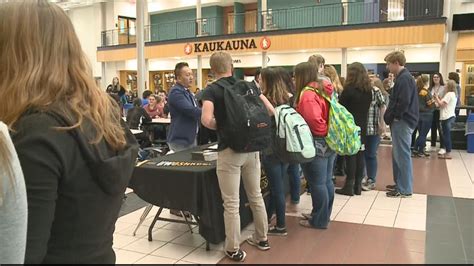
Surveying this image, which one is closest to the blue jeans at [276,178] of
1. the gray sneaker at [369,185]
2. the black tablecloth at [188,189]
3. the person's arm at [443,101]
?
the black tablecloth at [188,189]

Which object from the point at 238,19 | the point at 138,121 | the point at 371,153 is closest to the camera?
the point at 371,153

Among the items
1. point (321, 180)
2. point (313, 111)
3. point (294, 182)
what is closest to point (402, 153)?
point (294, 182)

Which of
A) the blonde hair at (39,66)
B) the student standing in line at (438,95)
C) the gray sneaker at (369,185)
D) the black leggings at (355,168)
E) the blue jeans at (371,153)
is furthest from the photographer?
the student standing in line at (438,95)

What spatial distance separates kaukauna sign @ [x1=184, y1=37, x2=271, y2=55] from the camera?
16391mm

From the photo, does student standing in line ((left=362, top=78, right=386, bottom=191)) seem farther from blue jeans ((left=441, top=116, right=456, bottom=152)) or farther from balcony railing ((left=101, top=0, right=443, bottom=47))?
balcony railing ((left=101, top=0, right=443, bottom=47))

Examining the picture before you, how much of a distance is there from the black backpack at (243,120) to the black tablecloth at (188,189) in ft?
1.60

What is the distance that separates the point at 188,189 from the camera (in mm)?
3438

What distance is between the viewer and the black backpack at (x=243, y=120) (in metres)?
3.07

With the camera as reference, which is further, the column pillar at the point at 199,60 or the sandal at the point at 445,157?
the column pillar at the point at 199,60

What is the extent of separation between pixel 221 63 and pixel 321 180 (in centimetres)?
152

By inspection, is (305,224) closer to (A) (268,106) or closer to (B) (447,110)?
(A) (268,106)

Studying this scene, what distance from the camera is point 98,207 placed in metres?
1.07

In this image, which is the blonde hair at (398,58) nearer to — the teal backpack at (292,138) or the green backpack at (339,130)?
the green backpack at (339,130)

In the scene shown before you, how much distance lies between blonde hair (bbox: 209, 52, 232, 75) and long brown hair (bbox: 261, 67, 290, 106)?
25.0 inches
